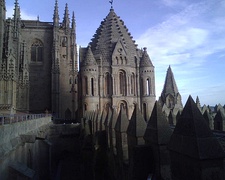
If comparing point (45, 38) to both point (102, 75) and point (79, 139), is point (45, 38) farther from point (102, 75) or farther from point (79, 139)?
point (79, 139)

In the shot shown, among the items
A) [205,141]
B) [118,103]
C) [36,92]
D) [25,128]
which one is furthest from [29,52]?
[205,141]

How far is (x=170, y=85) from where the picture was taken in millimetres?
46719

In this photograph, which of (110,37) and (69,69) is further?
(69,69)

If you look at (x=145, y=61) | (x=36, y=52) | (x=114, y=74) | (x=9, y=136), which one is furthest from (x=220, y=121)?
(x=36, y=52)

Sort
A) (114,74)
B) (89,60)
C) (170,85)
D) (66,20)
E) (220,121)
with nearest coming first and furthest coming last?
(220,121) → (89,60) → (114,74) → (66,20) → (170,85)

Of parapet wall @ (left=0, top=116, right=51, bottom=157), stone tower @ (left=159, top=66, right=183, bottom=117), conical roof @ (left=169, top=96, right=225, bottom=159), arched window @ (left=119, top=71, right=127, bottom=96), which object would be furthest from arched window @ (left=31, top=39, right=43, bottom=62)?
conical roof @ (left=169, top=96, right=225, bottom=159)

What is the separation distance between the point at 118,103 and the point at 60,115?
11528 mm

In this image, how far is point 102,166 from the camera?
17.2 metres

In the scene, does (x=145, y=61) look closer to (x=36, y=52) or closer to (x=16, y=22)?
(x=16, y=22)

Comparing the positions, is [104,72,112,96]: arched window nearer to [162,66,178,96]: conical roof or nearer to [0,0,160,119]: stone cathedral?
[0,0,160,119]: stone cathedral

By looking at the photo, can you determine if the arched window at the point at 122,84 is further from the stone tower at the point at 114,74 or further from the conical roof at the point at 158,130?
the conical roof at the point at 158,130

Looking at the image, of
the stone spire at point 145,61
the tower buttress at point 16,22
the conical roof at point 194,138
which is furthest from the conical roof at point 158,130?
the tower buttress at point 16,22

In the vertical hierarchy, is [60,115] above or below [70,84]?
below

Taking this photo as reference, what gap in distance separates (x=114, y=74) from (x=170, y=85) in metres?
18.9
